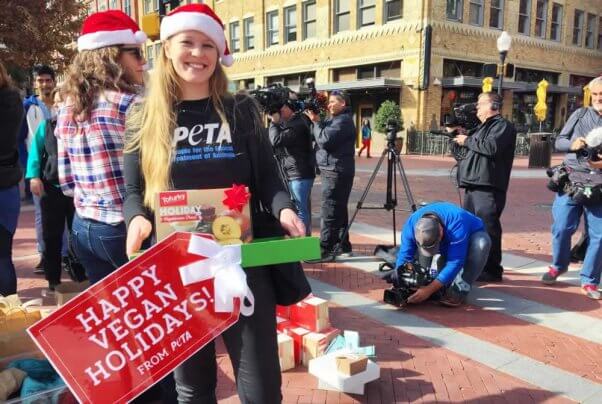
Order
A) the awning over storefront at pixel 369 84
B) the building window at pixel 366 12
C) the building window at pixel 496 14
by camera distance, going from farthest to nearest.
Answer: the building window at pixel 496 14, the building window at pixel 366 12, the awning over storefront at pixel 369 84

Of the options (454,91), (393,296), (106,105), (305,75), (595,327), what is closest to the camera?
(106,105)

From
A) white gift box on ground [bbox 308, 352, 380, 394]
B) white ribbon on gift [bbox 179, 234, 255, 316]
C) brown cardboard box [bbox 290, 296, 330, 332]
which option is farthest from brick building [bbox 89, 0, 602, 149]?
white ribbon on gift [bbox 179, 234, 255, 316]

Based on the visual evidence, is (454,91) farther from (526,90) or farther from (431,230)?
(431,230)

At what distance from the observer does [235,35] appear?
2789 cm

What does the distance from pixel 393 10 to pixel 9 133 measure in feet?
65.8

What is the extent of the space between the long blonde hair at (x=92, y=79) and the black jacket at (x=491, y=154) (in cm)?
337

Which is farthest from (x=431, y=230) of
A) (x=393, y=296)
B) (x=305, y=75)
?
(x=305, y=75)

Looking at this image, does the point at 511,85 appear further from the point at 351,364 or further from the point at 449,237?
the point at 351,364

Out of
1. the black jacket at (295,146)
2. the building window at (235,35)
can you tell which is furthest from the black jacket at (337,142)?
the building window at (235,35)

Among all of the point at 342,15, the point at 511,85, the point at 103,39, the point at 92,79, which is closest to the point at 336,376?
the point at 92,79

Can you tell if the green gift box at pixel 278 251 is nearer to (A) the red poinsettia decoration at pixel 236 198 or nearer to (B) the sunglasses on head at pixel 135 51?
(A) the red poinsettia decoration at pixel 236 198

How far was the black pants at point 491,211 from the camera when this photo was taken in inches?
185

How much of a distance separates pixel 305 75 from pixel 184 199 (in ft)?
79.2

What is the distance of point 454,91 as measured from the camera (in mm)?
20922
